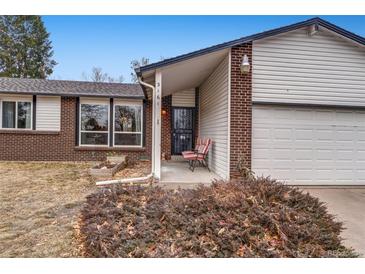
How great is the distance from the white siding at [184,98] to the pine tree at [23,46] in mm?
21025

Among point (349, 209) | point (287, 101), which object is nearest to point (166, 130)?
point (287, 101)

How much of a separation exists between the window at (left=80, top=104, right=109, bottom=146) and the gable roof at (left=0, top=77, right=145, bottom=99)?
2.04ft

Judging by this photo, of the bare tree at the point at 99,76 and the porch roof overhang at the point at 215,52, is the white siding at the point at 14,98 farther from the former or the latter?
the bare tree at the point at 99,76

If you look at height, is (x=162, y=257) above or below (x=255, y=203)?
below

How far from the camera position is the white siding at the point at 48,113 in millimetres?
10984

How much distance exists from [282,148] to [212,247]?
15.0 ft

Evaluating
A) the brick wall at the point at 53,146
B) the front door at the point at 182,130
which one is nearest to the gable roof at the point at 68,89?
the brick wall at the point at 53,146

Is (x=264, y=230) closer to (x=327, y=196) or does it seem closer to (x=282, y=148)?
(x=327, y=196)

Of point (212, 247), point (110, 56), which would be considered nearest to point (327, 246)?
point (212, 247)

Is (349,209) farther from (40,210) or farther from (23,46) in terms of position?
(23,46)

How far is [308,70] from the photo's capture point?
6809 mm

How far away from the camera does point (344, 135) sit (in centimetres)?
702

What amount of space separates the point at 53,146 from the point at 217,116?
719cm

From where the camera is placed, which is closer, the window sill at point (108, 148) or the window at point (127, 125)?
the window sill at point (108, 148)
